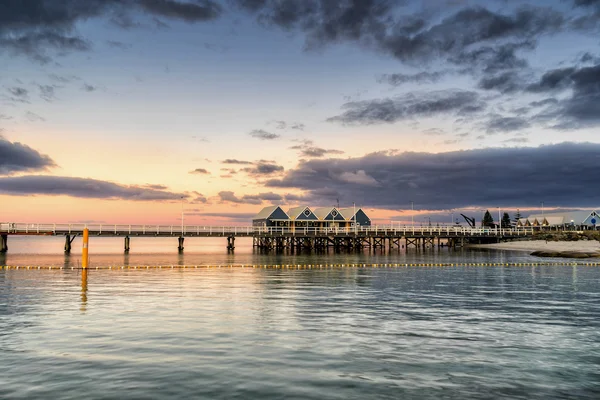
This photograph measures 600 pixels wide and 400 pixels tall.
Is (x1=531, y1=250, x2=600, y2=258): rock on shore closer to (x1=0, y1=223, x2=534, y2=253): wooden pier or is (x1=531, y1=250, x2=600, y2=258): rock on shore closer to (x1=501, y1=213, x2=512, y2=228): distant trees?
(x1=0, y1=223, x2=534, y2=253): wooden pier

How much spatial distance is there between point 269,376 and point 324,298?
506 inches

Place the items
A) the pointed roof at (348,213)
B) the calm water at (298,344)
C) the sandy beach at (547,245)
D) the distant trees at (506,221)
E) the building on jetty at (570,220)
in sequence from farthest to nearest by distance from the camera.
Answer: the distant trees at (506,221), the building on jetty at (570,220), the pointed roof at (348,213), the sandy beach at (547,245), the calm water at (298,344)

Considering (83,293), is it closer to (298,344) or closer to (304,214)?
(298,344)

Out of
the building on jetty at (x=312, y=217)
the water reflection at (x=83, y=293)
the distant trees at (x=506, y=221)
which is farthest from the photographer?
the distant trees at (x=506, y=221)

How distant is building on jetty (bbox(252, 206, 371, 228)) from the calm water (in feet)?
243

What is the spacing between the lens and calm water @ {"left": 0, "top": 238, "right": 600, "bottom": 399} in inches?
391

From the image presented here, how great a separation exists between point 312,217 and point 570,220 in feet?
222

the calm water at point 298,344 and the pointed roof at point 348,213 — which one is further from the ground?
the pointed roof at point 348,213

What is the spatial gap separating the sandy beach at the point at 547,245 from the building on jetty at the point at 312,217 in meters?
26.0

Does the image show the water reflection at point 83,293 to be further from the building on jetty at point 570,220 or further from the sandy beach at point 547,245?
the building on jetty at point 570,220

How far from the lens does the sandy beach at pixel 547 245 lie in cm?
7966

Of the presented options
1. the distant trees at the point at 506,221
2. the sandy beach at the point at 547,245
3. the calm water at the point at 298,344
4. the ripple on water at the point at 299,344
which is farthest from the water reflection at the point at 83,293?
the distant trees at the point at 506,221

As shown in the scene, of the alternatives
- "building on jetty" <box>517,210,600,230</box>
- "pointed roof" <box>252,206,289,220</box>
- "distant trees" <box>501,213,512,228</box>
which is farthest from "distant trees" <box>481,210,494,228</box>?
"pointed roof" <box>252,206,289,220</box>

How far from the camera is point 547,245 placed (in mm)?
87000
